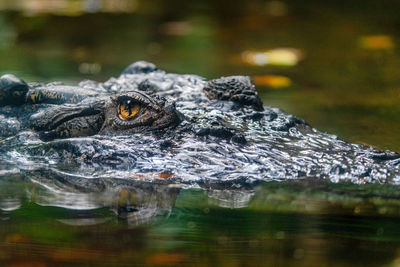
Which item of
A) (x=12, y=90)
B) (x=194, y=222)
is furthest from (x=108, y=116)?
(x=194, y=222)

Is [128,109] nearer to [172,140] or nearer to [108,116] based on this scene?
[108,116]

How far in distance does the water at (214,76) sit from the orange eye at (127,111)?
0.55m

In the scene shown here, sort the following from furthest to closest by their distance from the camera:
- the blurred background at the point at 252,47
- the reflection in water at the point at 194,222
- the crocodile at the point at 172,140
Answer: the blurred background at the point at 252,47 → the crocodile at the point at 172,140 → the reflection in water at the point at 194,222

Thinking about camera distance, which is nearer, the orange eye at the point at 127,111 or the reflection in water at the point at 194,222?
the reflection in water at the point at 194,222

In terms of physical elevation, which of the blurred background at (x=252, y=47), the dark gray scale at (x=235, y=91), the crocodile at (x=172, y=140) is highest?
the blurred background at (x=252, y=47)

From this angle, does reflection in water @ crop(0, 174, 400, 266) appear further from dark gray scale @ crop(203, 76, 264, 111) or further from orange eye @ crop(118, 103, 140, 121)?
dark gray scale @ crop(203, 76, 264, 111)

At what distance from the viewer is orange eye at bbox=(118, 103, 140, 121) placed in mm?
3924

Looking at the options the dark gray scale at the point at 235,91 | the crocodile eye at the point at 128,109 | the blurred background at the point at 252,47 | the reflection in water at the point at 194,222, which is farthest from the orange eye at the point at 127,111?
the blurred background at the point at 252,47

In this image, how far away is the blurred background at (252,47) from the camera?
19.6 feet

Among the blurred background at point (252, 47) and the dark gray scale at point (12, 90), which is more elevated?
the blurred background at point (252, 47)

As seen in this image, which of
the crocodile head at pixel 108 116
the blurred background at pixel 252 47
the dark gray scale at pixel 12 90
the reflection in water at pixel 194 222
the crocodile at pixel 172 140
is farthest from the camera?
the blurred background at pixel 252 47

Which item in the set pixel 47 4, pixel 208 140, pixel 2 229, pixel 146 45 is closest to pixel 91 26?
pixel 146 45

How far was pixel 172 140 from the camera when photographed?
3.81 meters

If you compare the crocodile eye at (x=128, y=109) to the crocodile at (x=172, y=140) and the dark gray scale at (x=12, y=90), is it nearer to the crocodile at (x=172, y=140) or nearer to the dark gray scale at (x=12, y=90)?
the crocodile at (x=172, y=140)
